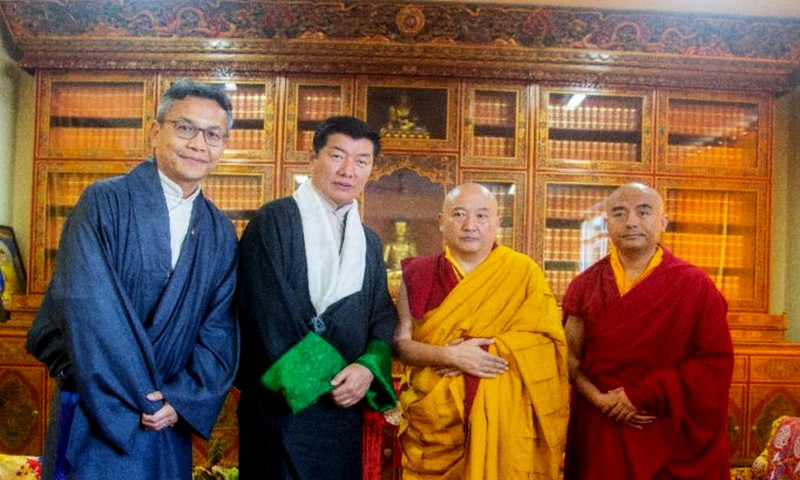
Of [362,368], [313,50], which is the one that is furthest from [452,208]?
[313,50]

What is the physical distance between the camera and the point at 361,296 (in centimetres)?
186

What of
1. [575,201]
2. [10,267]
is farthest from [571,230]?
[10,267]

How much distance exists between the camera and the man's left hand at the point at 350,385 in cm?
173

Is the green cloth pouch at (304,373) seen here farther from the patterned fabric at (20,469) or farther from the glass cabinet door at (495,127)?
the glass cabinet door at (495,127)

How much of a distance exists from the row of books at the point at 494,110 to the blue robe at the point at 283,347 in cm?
276

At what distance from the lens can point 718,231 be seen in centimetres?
441

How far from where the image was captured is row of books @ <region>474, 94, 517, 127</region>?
4359 millimetres

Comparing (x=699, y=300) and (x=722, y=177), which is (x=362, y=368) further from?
(x=722, y=177)

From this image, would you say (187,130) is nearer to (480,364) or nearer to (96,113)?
(480,364)

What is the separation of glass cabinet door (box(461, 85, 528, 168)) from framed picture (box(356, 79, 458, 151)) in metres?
0.11

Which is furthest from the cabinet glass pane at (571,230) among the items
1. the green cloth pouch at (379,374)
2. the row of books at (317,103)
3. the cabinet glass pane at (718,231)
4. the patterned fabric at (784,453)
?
the green cloth pouch at (379,374)

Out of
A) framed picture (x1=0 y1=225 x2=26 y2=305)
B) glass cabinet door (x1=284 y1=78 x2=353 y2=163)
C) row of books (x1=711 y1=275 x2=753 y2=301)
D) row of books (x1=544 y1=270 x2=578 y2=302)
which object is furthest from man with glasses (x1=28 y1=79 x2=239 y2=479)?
row of books (x1=711 y1=275 x2=753 y2=301)

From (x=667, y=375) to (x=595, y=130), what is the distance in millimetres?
2698

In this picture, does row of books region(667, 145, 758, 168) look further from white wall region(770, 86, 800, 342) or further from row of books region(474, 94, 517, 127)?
row of books region(474, 94, 517, 127)
